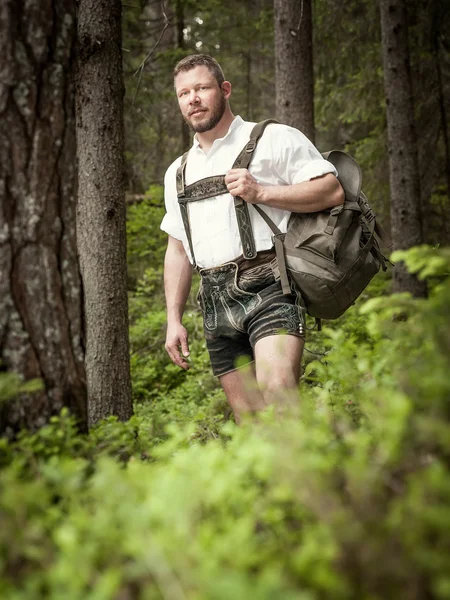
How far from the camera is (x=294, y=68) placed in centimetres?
737

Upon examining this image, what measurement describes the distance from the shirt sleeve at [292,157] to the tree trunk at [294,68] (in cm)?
368

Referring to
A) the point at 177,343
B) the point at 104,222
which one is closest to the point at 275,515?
the point at 177,343

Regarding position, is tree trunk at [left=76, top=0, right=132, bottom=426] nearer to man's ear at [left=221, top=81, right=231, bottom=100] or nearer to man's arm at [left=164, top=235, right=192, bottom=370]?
man's arm at [left=164, top=235, right=192, bottom=370]

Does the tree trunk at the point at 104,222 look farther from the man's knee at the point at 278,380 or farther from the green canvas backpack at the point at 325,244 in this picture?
the man's knee at the point at 278,380

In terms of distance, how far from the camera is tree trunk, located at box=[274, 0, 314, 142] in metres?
7.31

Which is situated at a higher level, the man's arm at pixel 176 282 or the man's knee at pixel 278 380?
the man's arm at pixel 176 282

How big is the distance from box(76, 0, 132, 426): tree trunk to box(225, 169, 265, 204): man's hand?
146 cm

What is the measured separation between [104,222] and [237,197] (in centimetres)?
148

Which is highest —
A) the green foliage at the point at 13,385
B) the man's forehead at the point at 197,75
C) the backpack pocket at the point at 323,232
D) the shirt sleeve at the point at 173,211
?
the man's forehead at the point at 197,75

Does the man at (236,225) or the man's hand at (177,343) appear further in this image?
the man's hand at (177,343)

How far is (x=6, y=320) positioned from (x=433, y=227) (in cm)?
1103

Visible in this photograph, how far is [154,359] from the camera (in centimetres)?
894

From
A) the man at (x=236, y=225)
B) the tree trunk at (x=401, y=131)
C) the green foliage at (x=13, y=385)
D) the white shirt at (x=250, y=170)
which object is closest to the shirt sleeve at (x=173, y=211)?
the man at (x=236, y=225)

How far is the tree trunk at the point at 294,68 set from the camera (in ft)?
24.0
